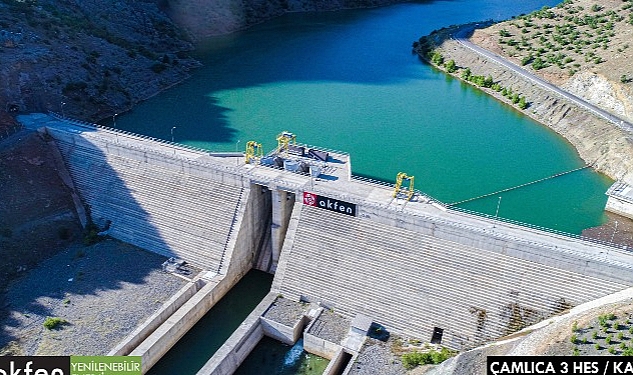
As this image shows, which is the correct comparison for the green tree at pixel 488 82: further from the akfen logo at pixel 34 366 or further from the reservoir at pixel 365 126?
the akfen logo at pixel 34 366

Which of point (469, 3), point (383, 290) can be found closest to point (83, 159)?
point (383, 290)

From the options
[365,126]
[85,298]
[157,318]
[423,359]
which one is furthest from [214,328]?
[365,126]

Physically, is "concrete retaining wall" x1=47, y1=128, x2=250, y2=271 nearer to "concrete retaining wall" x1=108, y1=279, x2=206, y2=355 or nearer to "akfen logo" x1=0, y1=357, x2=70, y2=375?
"concrete retaining wall" x1=108, y1=279, x2=206, y2=355

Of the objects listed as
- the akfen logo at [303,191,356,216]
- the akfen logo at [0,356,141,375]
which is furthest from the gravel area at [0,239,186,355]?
the akfen logo at [303,191,356,216]

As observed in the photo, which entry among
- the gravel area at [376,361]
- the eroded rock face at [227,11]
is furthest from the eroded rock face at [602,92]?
the eroded rock face at [227,11]

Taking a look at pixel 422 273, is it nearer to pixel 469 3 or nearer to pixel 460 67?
pixel 460 67

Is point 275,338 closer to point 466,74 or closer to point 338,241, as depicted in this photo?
point 338,241
